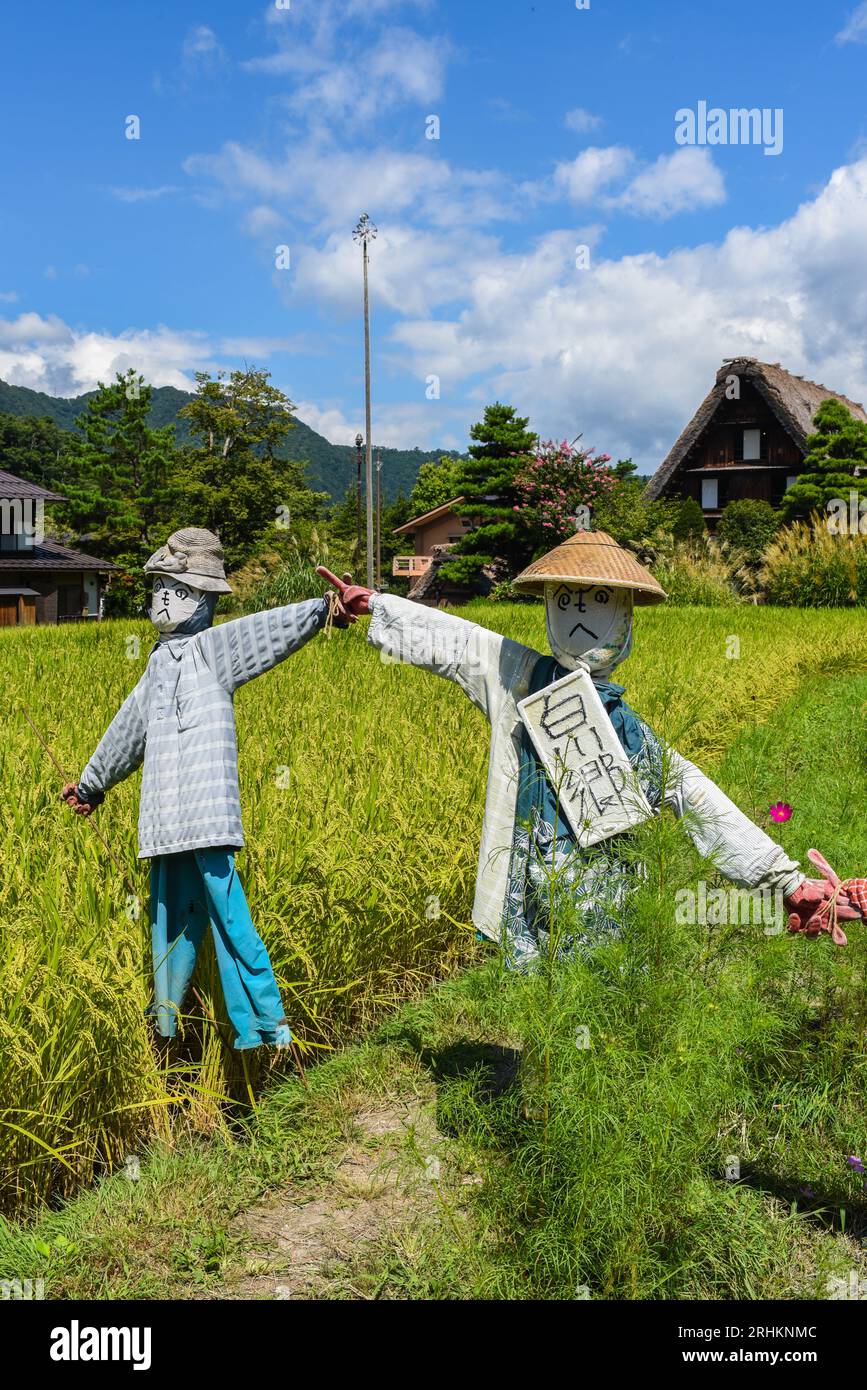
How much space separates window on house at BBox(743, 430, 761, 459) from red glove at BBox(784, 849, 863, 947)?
2912 centimetres

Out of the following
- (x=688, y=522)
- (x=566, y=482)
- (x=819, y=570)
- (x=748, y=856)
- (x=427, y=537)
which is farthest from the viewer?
(x=427, y=537)

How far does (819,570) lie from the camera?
16000mm

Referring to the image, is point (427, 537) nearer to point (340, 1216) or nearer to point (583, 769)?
point (583, 769)

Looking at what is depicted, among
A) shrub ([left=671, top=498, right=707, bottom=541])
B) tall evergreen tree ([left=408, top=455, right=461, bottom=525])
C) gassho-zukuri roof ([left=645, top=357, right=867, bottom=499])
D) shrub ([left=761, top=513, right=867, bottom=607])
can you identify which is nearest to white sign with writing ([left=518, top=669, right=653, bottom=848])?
shrub ([left=761, top=513, right=867, bottom=607])

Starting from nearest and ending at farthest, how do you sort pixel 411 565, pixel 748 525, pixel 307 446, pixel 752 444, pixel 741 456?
pixel 748 525
pixel 752 444
pixel 741 456
pixel 411 565
pixel 307 446

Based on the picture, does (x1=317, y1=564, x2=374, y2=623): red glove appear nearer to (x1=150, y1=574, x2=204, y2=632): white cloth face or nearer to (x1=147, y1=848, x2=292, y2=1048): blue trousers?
(x1=150, y1=574, x2=204, y2=632): white cloth face

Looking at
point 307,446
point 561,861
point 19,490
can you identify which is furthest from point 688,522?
point 307,446

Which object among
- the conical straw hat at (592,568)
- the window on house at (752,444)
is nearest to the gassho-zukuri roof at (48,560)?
the window on house at (752,444)

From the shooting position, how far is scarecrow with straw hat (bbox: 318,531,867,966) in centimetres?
222

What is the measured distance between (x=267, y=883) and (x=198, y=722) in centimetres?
52

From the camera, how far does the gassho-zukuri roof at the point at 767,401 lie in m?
27.6

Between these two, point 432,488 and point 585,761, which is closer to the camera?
point 585,761

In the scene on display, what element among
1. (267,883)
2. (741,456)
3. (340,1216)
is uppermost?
(741,456)
